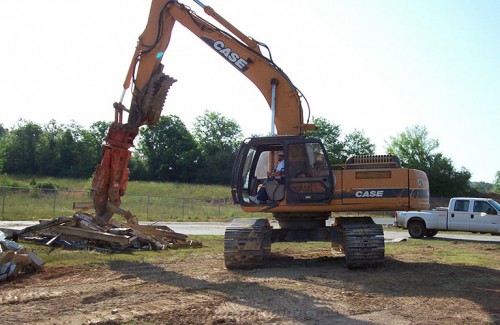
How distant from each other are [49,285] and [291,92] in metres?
6.71

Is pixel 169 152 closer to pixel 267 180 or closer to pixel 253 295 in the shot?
pixel 267 180

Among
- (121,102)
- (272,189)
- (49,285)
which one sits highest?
(121,102)

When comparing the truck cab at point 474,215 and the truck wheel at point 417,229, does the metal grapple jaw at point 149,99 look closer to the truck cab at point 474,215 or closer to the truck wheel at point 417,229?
the truck wheel at point 417,229

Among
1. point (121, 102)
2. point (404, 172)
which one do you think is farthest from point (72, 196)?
point (404, 172)

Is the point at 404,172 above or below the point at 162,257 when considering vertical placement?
above

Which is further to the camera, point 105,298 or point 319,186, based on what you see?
point 319,186

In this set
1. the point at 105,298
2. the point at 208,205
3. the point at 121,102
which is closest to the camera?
the point at 105,298

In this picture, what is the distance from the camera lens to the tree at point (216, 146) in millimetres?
83062

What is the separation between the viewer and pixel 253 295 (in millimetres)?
7656

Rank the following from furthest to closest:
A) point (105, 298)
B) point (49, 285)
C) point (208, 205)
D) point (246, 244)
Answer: point (208, 205), point (246, 244), point (49, 285), point (105, 298)

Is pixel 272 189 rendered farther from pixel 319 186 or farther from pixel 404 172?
pixel 404 172

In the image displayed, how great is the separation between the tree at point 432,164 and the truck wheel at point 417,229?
39.8m

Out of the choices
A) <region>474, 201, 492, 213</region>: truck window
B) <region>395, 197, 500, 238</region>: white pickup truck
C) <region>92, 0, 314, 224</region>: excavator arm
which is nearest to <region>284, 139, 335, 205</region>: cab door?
<region>92, 0, 314, 224</region>: excavator arm

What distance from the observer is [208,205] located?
136ft
